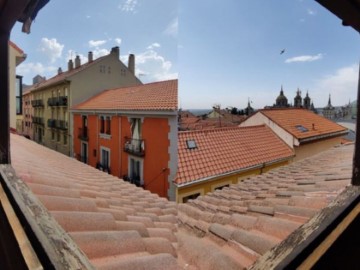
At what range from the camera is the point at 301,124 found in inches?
251

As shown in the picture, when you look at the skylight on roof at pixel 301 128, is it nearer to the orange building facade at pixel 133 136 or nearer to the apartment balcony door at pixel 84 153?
the orange building facade at pixel 133 136

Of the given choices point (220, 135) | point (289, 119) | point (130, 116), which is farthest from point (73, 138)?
point (289, 119)

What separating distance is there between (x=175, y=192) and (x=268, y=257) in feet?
8.13

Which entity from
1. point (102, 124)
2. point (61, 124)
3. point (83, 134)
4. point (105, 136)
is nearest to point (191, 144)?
point (105, 136)

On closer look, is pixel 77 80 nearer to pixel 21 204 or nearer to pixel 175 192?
pixel 175 192

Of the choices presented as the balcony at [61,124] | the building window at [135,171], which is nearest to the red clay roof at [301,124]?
the building window at [135,171]

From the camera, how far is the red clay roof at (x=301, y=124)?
5779 millimetres

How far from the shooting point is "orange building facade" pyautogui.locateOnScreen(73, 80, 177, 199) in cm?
397

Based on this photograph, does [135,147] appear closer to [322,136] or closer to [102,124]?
[102,124]

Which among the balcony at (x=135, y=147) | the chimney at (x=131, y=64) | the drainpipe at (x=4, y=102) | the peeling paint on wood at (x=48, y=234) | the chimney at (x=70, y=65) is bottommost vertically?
the balcony at (x=135, y=147)

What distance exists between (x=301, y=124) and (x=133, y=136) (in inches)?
157

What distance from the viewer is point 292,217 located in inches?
31.9

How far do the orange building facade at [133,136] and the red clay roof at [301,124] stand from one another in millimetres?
2711

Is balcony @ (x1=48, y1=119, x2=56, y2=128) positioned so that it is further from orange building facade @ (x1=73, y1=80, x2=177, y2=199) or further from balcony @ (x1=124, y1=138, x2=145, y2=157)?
→ balcony @ (x1=124, y1=138, x2=145, y2=157)
